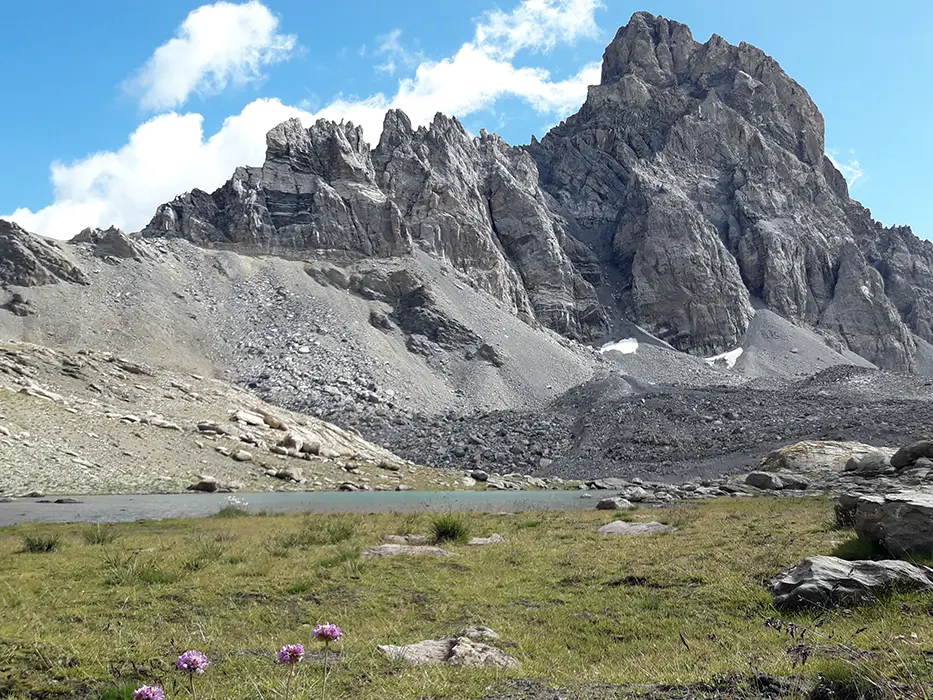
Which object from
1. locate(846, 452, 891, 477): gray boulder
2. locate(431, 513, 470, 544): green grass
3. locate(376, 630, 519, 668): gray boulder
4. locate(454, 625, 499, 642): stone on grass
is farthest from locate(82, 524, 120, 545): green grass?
locate(846, 452, 891, 477): gray boulder

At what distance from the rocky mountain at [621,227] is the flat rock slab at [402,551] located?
117 meters

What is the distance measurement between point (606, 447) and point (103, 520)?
54950mm

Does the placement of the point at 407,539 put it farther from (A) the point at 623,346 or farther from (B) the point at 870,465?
(A) the point at 623,346

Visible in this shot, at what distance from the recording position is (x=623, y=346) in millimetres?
153625

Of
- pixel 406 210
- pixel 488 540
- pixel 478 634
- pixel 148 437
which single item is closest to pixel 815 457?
pixel 488 540

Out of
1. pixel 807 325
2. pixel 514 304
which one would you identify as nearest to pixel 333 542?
pixel 514 304

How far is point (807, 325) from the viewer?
168625 millimetres

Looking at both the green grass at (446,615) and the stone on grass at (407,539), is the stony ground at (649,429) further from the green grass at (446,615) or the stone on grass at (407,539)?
the green grass at (446,615)

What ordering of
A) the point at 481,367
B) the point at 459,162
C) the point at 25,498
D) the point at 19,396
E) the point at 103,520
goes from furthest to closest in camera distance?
1. the point at 459,162
2. the point at 481,367
3. the point at 19,396
4. the point at 25,498
5. the point at 103,520

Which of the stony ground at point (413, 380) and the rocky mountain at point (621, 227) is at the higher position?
the rocky mountain at point (621, 227)

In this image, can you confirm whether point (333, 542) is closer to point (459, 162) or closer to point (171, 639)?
point (171, 639)

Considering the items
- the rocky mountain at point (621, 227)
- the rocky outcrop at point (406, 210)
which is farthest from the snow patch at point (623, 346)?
the rocky outcrop at point (406, 210)

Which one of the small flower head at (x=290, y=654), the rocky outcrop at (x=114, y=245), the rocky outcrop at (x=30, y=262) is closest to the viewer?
the small flower head at (x=290, y=654)

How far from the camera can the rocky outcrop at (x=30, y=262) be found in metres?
86.8
